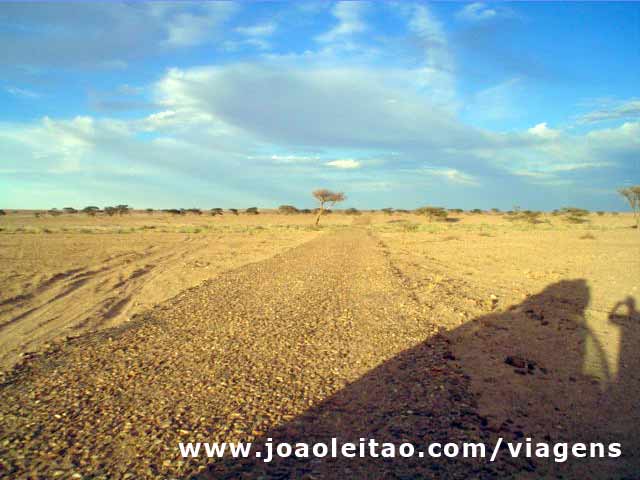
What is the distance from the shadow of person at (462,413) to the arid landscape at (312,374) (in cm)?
2

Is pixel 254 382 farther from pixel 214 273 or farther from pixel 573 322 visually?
pixel 214 273

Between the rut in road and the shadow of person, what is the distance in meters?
0.03

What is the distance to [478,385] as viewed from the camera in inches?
219

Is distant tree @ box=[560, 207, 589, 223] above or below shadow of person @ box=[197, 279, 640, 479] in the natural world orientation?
above

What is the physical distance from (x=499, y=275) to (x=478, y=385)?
10.8 metres

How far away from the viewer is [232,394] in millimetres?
5121

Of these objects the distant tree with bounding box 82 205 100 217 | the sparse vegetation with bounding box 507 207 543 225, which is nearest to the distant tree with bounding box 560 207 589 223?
the sparse vegetation with bounding box 507 207 543 225

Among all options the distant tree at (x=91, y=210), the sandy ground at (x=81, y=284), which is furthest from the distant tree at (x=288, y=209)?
the sandy ground at (x=81, y=284)

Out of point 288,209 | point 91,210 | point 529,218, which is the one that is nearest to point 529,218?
point 529,218

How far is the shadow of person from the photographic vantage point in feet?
12.2

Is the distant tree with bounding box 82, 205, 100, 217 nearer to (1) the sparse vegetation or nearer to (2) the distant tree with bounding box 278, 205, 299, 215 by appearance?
(2) the distant tree with bounding box 278, 205, 299, 215

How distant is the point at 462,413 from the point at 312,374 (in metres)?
2.09

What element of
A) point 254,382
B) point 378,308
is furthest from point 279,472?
point 378,308

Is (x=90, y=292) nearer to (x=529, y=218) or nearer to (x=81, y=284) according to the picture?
(x=81, y=284)
